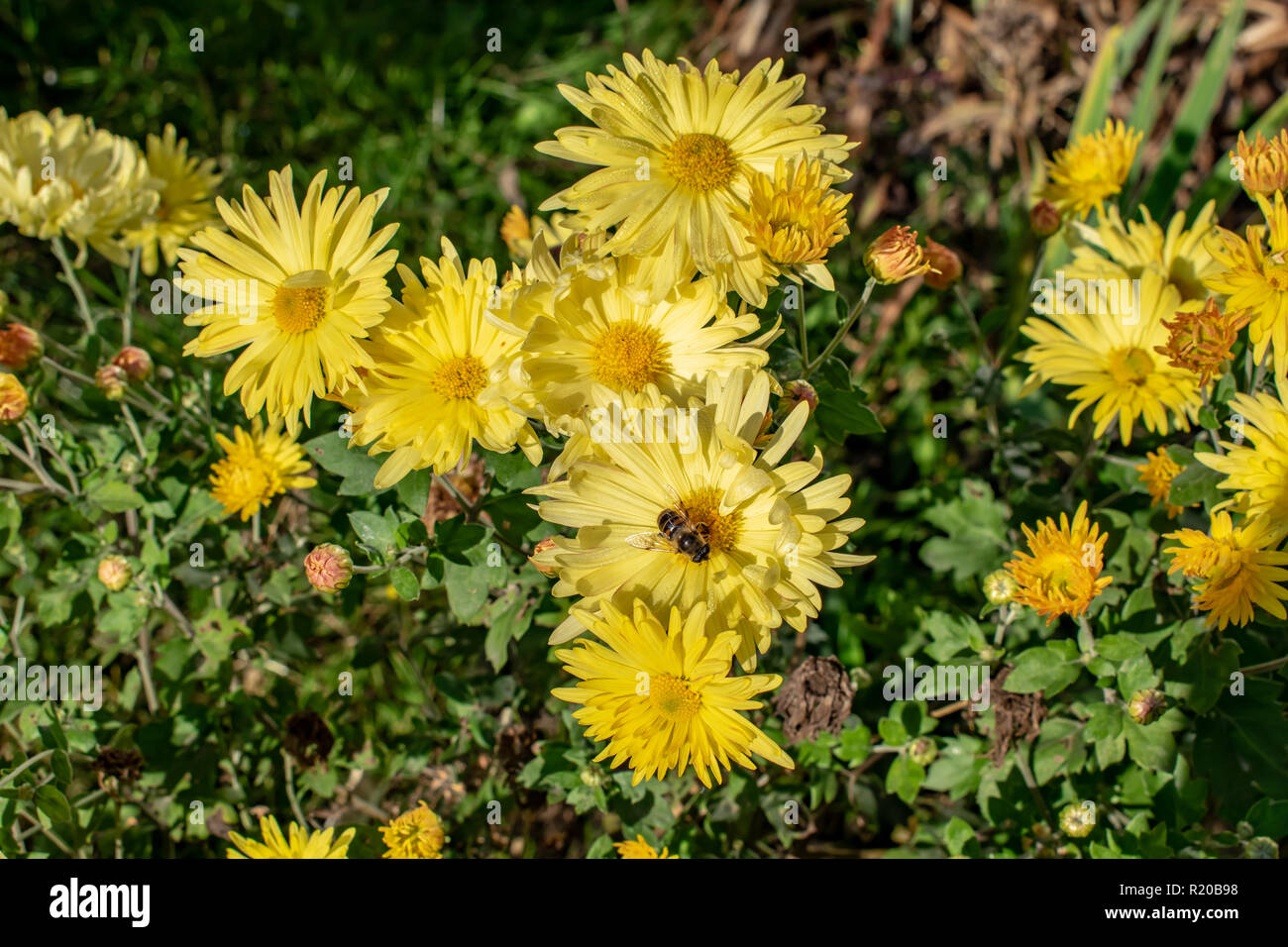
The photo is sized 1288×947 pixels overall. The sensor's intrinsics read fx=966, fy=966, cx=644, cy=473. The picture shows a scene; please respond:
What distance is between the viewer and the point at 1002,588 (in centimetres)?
221

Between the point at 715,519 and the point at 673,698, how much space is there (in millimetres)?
365

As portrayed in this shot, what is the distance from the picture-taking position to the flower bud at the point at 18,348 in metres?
2.33

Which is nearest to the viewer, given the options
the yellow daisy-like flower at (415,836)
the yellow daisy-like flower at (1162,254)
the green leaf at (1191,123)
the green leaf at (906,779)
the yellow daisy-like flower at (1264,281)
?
the yellow daisy-like flower at (1264,281)

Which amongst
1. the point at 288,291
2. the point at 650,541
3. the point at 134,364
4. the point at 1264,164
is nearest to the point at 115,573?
the point at 134,364

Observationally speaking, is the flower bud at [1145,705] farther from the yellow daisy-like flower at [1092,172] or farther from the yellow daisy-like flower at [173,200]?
the yellow daisy-like flower at [173,200]

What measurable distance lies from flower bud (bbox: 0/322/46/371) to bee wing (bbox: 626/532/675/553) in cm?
159

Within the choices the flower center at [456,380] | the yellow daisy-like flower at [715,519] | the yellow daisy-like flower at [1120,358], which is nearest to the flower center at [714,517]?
the yellow daisy-like flower at [715,519]

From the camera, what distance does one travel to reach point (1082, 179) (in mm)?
2641

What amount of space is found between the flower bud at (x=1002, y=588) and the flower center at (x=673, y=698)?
777 millimetres

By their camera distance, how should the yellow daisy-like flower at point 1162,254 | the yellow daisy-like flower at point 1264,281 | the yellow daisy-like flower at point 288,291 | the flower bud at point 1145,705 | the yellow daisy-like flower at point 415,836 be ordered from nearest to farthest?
the yellow daisy-like flower at point 288,291
the yellow daisy-like flower at point 1264,281
the flower bud at point 1145,705
the yellow daisy-like flower at point 415,836
the yellow daisy-like flower at point 1162,254

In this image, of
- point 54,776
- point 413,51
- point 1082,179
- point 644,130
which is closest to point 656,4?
point 413,51

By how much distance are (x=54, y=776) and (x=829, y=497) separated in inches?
75.1

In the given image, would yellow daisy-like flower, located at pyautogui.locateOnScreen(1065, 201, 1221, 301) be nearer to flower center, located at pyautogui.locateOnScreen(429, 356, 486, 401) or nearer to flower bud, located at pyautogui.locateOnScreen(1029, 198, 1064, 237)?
flower bud, located at pyautogui.locateOnScreen(1029, 198, 1064, 237)

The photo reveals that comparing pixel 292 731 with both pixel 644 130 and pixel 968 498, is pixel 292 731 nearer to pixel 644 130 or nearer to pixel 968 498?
pixel 644 130
